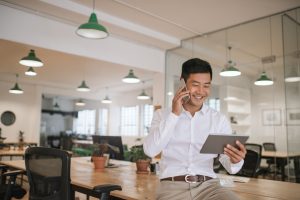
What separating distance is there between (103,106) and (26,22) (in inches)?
383

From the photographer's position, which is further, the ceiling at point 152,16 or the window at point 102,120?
the window at point 102,120

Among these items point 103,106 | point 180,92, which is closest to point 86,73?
point 103,106

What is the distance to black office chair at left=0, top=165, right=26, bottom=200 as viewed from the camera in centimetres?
255

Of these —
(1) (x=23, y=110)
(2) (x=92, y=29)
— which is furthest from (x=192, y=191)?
(1) (x=23, y=110)

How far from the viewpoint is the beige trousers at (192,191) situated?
5.18 ft

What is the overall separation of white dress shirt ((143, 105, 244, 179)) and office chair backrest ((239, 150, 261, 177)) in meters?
1.21

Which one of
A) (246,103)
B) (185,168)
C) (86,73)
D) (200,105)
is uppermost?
(86,73)

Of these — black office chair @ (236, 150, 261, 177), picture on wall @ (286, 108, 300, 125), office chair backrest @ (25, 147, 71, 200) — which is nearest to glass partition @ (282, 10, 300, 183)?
picture on wall @ (286, 108, 300, 125)

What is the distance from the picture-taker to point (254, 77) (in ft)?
22.7

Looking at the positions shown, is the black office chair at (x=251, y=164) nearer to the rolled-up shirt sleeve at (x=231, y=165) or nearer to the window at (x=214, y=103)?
the rolled-up shirt sleeve at (x=231, y=165)

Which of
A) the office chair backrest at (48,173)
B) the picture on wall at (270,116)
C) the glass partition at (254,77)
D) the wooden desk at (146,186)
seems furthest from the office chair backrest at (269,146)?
the office chair backrest at (48,173)

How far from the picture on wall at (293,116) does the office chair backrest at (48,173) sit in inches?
143

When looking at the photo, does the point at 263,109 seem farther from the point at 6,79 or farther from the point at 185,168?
the point at 6,79

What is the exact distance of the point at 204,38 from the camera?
18.5 ft
